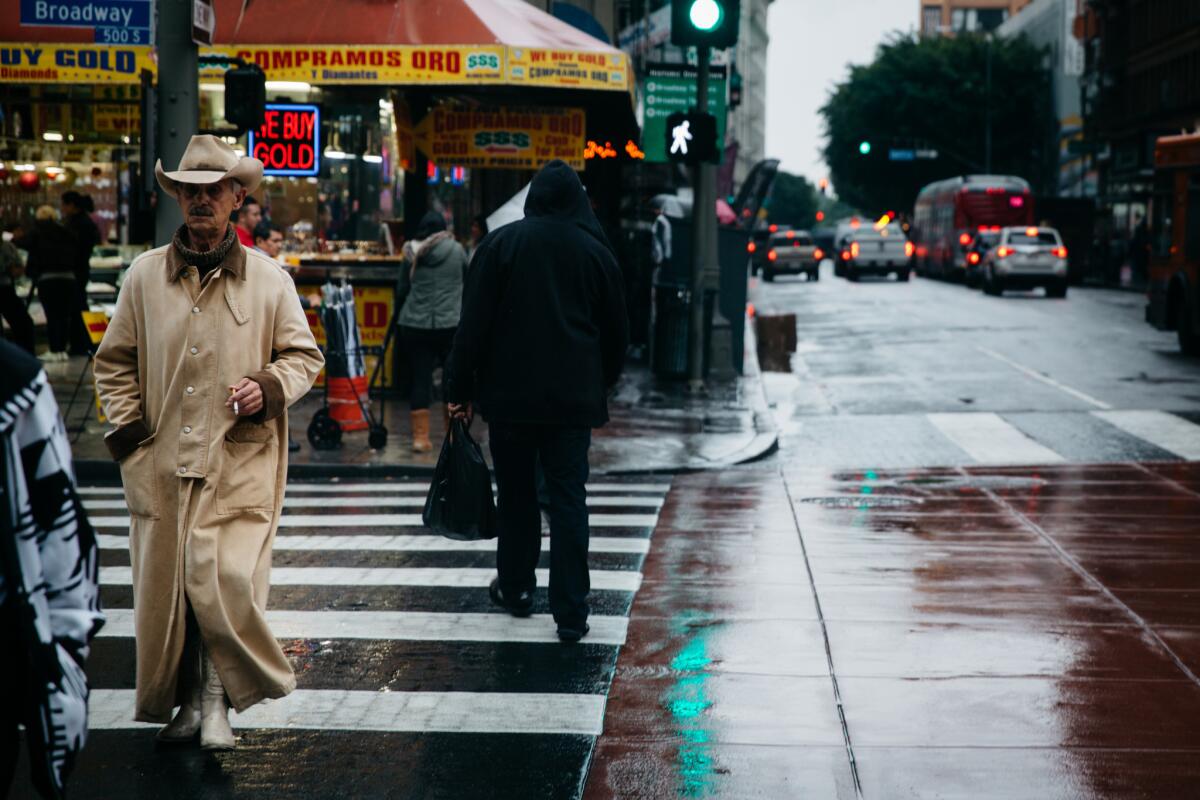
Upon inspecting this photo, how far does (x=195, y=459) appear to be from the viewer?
16.0ft

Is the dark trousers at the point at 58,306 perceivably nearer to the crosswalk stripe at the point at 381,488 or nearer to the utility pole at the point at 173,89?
the crosswalk stripe at the point at 381,488

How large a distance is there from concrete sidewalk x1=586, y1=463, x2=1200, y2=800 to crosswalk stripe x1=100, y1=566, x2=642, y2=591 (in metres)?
0.21

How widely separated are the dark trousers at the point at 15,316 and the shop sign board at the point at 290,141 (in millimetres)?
3421

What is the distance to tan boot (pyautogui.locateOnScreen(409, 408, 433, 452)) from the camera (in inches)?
516

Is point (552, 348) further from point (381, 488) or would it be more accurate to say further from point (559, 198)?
point (381, 488)

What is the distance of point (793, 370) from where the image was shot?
2228 cm

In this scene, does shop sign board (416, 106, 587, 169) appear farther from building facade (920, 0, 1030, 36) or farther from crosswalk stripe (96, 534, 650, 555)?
building facade (920, 0, 1030, 36)

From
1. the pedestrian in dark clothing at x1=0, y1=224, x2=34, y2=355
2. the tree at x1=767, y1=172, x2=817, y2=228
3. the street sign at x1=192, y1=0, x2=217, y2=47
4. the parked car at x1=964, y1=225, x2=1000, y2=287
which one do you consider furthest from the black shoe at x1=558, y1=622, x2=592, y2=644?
the tree at x1=767, y1=172, x2=817, y2=228

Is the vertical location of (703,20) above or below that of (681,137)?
above

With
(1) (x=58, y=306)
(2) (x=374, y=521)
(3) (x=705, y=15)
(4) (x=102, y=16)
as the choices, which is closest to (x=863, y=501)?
(2) (x=374, y=521)

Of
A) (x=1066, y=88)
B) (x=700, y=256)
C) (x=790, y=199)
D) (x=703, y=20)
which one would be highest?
(x=1066, y=88)

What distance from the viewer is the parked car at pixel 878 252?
192 feet

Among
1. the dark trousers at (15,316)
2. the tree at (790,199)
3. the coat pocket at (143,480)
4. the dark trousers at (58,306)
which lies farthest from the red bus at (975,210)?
the tree at (790,199)

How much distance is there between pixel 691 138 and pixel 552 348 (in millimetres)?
10939
